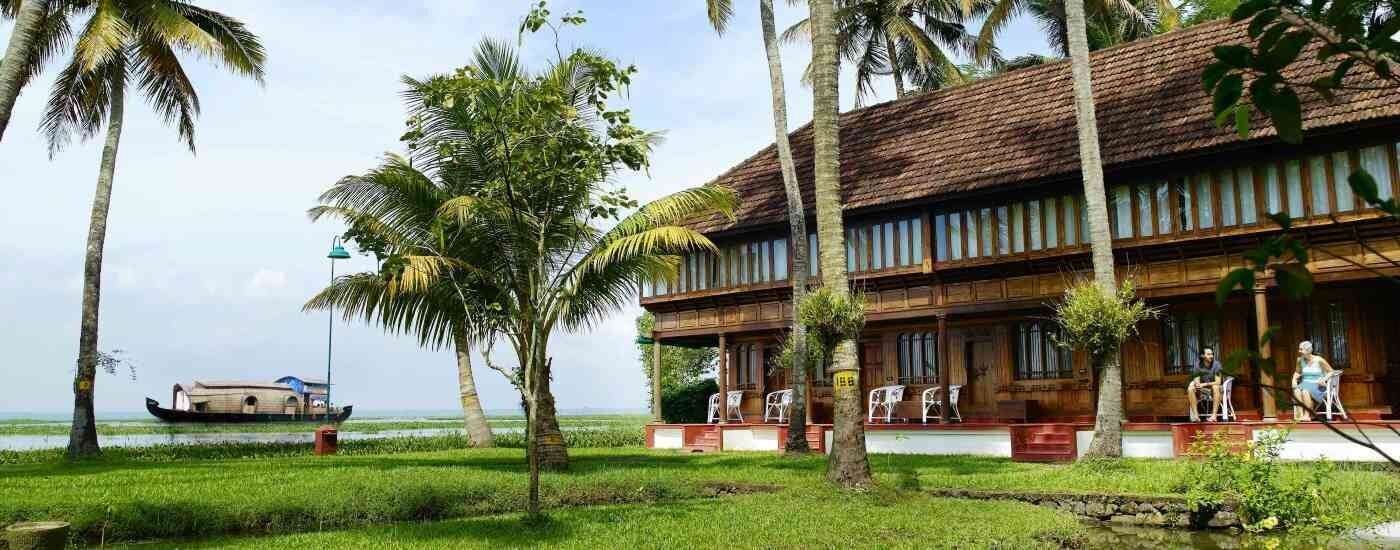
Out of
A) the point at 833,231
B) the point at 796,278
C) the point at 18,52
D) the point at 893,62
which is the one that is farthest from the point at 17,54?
the point at 893,62

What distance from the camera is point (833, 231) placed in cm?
1412

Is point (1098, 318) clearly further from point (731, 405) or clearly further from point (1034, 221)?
point (731, 405)

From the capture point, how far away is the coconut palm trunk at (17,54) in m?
12.7

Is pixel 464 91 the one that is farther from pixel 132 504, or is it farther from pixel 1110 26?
pixel 1110 26

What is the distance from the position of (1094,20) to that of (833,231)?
23.7 metres

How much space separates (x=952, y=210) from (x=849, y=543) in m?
13.0

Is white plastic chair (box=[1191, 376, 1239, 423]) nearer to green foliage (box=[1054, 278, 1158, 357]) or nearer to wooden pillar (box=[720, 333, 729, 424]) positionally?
green foliage (box=[1054, 278, 1158, 357])

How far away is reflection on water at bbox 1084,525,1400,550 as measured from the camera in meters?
10.2

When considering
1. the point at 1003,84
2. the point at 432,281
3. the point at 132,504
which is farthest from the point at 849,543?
the point at 1003,84

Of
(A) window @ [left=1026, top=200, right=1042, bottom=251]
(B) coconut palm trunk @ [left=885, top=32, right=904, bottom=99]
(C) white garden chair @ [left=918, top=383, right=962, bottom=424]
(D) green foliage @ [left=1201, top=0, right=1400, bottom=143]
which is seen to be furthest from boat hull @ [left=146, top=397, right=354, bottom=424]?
(D) green foliage @ [left=1201, top=0, right=1400, bottom=143]

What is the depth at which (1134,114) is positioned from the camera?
19.9 m

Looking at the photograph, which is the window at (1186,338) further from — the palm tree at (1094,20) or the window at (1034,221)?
the palm tree at (1094,20)

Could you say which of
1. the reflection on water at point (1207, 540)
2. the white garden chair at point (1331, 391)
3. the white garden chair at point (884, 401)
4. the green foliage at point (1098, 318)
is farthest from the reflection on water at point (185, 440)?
the white garden chair at point (1331, 391)

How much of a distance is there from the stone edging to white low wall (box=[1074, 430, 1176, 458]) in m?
5.69
